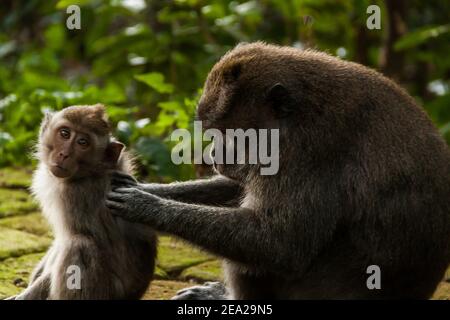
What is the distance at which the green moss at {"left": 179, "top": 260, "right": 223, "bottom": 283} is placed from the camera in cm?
573

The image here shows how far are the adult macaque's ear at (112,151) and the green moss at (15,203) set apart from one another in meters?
2.37

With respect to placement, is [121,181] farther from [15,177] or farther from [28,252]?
[15,177]

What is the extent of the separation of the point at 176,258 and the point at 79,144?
1890 millimetres

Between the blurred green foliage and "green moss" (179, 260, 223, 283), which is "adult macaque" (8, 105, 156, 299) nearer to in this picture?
"green moss" (179, 260, 223, 283)

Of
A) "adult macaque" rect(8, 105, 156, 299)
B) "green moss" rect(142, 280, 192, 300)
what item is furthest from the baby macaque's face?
"green moss" rect(142, 280, 192, 300)

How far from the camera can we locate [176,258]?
242 inches

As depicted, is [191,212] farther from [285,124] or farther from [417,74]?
[417,74]

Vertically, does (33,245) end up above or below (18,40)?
below

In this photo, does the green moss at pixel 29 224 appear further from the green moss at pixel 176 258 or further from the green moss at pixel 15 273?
the green moss at pixel 176 258

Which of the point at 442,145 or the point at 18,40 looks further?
the point at 18,40

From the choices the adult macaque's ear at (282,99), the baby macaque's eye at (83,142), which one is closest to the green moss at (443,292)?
the adult macaque's ear at (282,99)

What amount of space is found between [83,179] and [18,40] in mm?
9907

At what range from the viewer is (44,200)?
4758 mm

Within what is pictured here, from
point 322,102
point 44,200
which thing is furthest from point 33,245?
point 322,102
